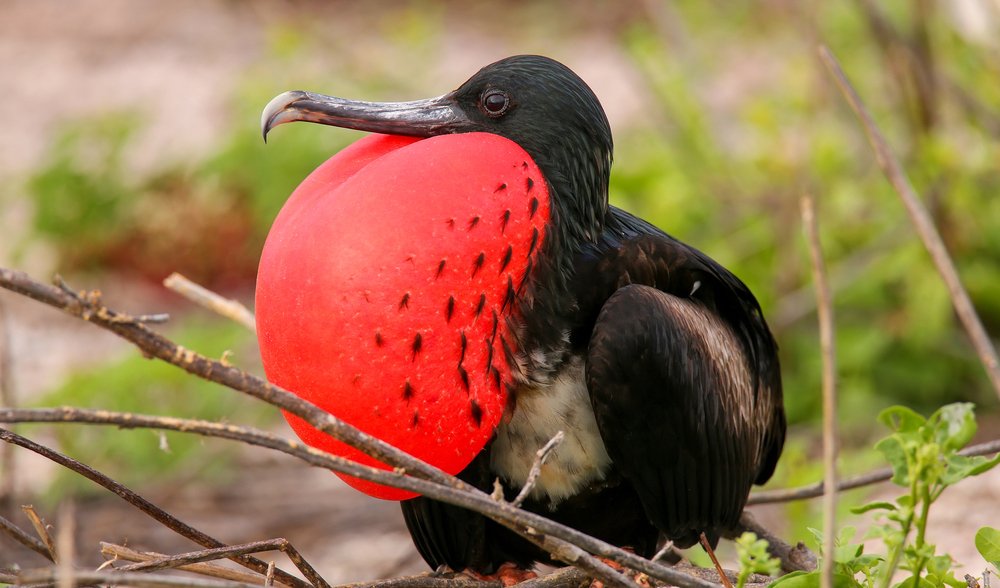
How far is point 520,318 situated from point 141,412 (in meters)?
2.05

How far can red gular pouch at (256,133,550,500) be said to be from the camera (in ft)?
4.92

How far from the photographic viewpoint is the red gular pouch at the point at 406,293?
150 centimetres

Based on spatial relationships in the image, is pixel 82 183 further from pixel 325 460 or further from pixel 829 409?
pixel 829 409

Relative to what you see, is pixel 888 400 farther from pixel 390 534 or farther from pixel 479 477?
pixel 479 477

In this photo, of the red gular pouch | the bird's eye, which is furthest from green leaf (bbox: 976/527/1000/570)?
the bird's eye

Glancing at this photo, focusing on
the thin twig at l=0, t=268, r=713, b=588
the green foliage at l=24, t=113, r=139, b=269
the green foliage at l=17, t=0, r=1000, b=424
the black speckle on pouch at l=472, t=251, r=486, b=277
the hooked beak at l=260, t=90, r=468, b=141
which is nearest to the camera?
the thin twig at l=0, t=268, r=713, b=588

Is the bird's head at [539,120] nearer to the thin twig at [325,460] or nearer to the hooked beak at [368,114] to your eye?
the hooked beak at [368,114]

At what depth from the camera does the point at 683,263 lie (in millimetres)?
1908

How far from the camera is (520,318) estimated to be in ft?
5.55

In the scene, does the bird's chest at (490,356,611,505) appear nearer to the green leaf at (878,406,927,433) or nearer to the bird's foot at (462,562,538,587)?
the bird's foot at (462,562,538,587)

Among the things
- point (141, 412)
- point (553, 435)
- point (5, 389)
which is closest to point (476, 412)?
point (553, 435)

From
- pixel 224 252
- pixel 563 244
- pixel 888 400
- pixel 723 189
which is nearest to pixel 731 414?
pixel 563 244

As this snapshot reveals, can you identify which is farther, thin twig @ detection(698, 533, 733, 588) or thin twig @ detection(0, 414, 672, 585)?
thin twig @ detection(698, 533, 733, 588)

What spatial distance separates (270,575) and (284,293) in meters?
0.35
